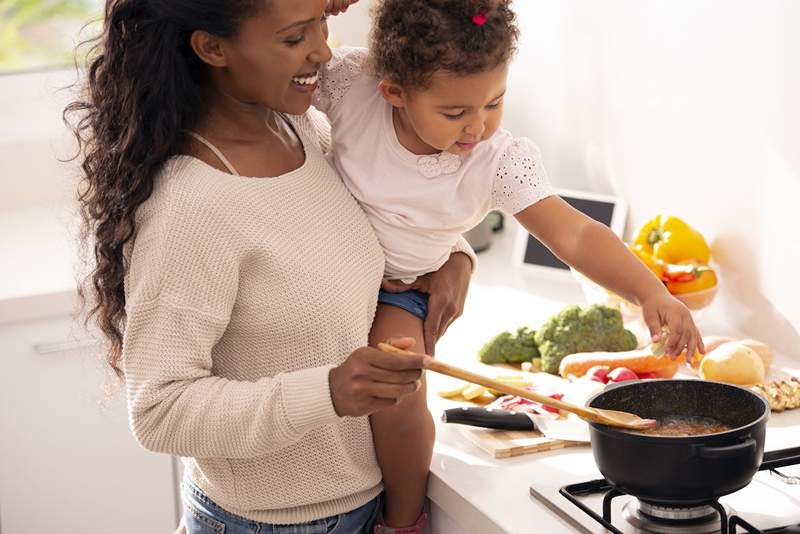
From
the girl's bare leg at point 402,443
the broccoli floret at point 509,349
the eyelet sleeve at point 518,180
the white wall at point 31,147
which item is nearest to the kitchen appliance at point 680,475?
the girl's bare leg at point 402,443

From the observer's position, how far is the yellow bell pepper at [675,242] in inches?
75.2

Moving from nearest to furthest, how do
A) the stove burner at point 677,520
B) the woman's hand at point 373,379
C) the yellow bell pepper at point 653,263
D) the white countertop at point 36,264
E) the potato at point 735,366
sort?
the woman's hand at point 373,379
the stove burner at point 677,520
the potato at point 735,366
the yellow bell pepper at point 653,263
the white countertop at point 36,264

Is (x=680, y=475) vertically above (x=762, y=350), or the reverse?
(x=680, y=475)

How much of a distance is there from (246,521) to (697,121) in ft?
3.29

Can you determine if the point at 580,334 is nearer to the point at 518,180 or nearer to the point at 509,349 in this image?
the point at 509,349

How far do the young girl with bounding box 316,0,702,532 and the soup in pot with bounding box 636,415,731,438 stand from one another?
3.0 inches

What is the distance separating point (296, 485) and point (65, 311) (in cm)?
99

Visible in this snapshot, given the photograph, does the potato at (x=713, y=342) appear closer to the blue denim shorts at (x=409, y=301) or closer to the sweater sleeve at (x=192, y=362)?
the blue denim shorts at (x=409, y=301)

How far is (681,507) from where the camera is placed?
1.25m

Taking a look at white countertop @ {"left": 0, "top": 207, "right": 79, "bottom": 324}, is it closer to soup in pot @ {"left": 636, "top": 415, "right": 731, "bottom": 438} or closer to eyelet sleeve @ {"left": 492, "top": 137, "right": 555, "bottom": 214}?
eyelet sleeve @ {"left": 492, "top": 137, "right": 555, "bottom": 214}

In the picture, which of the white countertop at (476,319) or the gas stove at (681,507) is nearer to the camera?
the gas stove at (681,507)

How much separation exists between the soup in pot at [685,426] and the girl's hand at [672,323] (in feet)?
0.24

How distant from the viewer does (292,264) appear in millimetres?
1285

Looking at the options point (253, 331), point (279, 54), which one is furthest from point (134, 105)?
point (253, 331)
